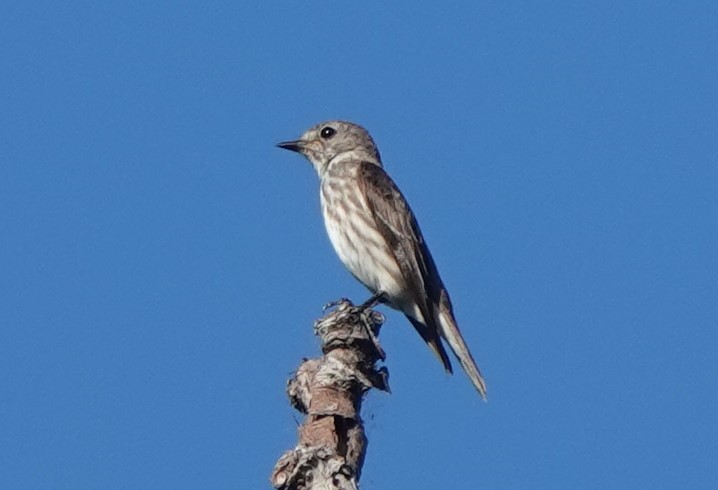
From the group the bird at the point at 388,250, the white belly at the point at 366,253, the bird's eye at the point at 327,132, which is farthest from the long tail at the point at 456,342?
the bird's eye at the point at 327,132

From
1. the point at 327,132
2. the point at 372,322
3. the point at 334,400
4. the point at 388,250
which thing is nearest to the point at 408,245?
the point at 388,250

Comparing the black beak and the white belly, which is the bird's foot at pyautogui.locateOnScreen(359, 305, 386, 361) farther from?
the black beak

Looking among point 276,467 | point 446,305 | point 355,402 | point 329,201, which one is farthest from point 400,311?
point 276,467

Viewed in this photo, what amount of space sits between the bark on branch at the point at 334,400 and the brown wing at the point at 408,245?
2.85 meters

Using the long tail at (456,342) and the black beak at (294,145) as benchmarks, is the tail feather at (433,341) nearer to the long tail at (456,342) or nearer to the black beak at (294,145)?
the long tail at (456,342)

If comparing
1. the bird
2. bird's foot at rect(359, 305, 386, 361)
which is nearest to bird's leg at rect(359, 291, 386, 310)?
the bird

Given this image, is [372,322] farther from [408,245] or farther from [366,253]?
[408,245]

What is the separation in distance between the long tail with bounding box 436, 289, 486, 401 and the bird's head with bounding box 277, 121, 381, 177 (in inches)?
73.9

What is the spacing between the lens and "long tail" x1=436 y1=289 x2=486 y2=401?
11.2 metres

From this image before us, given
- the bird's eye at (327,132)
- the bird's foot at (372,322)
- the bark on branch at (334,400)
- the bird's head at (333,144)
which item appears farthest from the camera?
the bird's eye at (327,132)

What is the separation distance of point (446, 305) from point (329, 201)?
1.34 metres

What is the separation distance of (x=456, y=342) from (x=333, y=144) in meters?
2.67

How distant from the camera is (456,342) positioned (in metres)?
11.7

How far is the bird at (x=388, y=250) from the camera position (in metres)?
11.8
